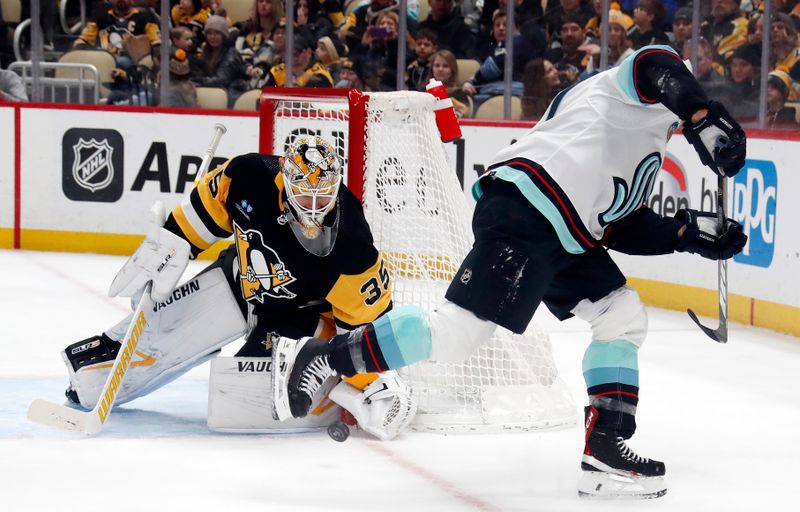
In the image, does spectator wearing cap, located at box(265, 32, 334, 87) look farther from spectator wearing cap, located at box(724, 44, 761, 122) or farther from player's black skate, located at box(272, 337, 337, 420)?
player's black skate, located at box(272, 337, 337, 420)

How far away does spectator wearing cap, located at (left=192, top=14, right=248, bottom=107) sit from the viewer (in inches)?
276

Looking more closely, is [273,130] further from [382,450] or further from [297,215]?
[382,450]

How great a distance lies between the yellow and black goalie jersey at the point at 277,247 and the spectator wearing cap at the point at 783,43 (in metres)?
2.89

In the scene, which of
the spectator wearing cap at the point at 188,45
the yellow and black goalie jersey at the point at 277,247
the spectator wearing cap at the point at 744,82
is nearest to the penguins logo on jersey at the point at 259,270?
the yellow and black goalie jersey at the point at 277,247

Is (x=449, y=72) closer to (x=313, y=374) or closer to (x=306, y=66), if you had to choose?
(x=306, y=66)

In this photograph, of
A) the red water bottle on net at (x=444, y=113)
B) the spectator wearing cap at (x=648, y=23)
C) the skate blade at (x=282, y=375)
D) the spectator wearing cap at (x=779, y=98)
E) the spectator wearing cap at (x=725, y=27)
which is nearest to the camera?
the skate blade at (x=282, y=375)

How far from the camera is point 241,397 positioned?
3.24 m

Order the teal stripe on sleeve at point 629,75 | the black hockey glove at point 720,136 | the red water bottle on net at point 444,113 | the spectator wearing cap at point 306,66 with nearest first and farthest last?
the black hockey glove at point 720,136 → the teal stripe on sleeve at point 629,75 → the red water bottle on net at point 444,113 → the spectator wearing cap at point 306,66

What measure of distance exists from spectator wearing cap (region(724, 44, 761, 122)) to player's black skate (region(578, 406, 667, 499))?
3220mm

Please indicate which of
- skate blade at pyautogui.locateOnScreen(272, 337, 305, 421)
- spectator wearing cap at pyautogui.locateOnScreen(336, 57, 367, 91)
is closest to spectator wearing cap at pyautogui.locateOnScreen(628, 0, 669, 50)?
spectator wearing cap at pyautogui.locateOnScreen(336, 57, 367, 91)

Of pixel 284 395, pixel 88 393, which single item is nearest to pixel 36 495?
pixel 284 395

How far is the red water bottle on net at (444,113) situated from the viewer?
12.1 feet

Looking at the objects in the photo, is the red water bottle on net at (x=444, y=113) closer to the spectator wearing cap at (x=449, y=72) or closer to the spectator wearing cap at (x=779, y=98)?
the spectator wearing cap at (x=779, y=98)

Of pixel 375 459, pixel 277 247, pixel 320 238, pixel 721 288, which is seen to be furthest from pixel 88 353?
pixel 721 288
